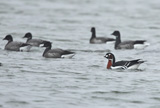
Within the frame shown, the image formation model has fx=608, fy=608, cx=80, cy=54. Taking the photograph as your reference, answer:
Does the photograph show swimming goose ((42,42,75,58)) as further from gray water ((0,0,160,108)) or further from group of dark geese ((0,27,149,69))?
gray water ((0,0,160,108))

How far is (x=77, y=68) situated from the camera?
21.8 m

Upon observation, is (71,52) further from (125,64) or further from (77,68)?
(125,64)

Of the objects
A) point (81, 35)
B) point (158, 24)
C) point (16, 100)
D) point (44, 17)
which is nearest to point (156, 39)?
point (81, 35)

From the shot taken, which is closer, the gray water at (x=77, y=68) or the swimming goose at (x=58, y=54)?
the gray water at (x=77, y=68)

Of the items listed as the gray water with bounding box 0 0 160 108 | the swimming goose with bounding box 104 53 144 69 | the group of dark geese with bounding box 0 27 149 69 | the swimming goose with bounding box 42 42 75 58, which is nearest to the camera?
the gray water with bounding box 0 0 160 108

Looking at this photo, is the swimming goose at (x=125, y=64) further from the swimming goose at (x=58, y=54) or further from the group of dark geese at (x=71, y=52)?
the swimming goose at (x=58, y=54)

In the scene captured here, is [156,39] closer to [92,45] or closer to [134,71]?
[92,45]

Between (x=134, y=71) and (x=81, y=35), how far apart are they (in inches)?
527

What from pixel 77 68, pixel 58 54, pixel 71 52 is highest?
pixel 71 52

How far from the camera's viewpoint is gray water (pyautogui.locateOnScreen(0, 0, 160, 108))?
53.0ft

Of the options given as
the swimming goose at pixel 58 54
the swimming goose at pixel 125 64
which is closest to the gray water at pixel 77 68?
the swimming goose at pixel 125 64

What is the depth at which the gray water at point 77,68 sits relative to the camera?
53.0ft

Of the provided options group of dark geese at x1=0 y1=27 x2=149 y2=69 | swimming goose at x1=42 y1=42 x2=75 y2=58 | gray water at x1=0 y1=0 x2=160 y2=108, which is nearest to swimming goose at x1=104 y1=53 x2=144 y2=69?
group of dark geese at x1=0 y1=27 x2=149 y2=69

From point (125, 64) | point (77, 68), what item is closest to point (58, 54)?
point (77, 68)
